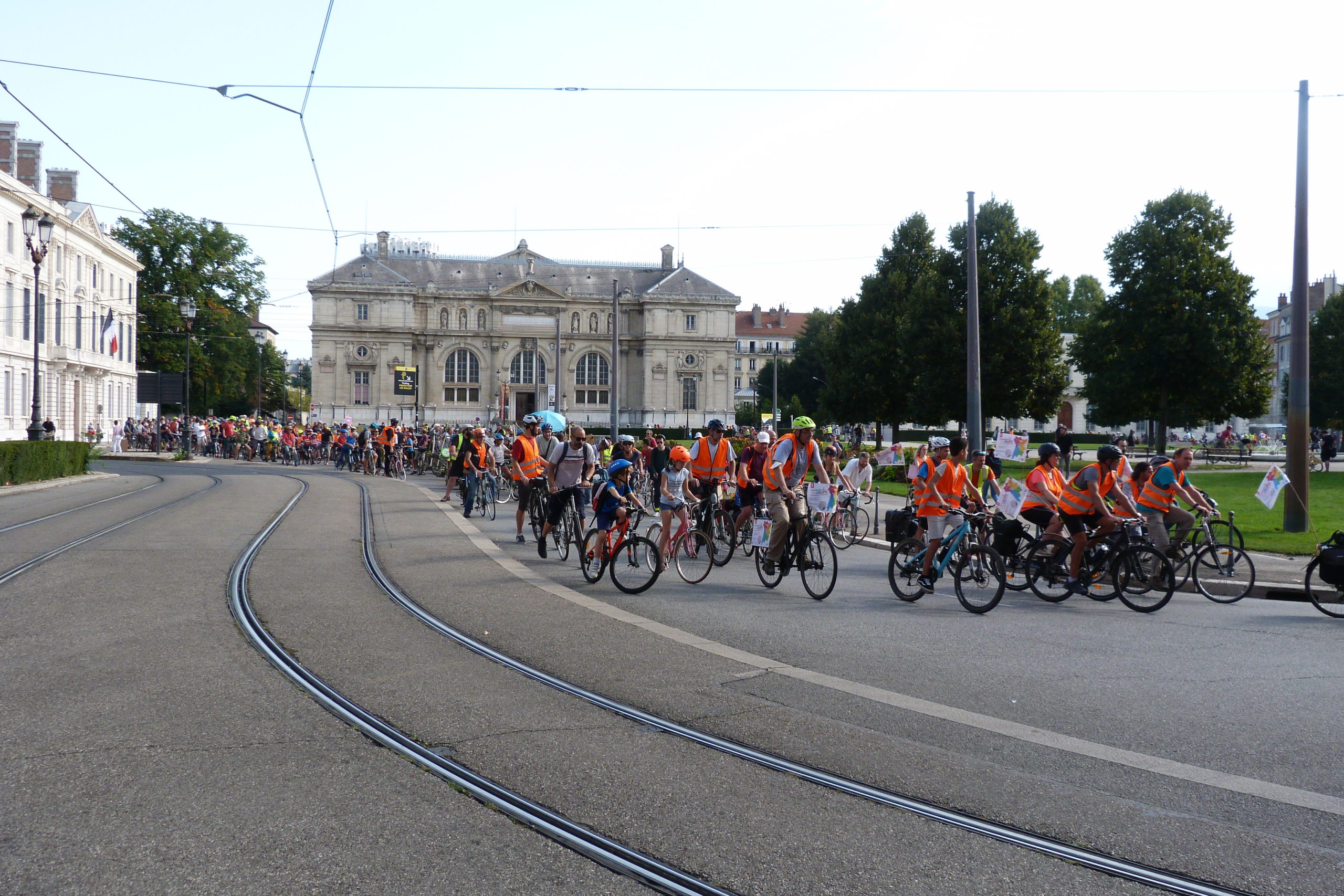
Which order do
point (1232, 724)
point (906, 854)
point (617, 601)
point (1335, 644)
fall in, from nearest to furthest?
point (906, 854)
point (1232, 724)
point (1335, 644)
point (617, 601)

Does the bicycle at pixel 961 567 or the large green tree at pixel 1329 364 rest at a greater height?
the large green tree at pixel 1329 364

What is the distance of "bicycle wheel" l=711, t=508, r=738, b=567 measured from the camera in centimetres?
1405

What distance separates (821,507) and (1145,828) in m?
7.48

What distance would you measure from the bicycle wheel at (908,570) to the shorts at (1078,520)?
1553 millimetres

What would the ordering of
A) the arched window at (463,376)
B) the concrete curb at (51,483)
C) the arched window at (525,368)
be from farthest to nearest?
the arched window at (525,368), the arched window at (463,376), the concrete curb at (51,483)

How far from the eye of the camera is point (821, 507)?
11844 mm

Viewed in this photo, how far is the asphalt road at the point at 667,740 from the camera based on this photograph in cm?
402

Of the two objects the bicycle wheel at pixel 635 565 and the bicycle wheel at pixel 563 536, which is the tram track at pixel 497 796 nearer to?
the bicycle wheel at pixel 635 565

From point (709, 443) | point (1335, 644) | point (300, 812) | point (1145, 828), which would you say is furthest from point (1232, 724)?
point (709, 443)

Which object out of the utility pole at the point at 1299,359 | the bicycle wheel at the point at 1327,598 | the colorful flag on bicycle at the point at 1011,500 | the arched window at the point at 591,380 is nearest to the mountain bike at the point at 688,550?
the colorful flag on bicycle at the point at 1011,500

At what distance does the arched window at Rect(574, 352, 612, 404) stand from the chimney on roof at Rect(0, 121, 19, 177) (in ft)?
184

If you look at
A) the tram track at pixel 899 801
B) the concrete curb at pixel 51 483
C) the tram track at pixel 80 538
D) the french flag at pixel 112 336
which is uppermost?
the french flag at pixel 112 336

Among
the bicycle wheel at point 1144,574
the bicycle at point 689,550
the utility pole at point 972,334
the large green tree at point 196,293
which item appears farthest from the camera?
the large green tree at point 196,293

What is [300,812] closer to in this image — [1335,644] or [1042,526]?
[1335,644]
